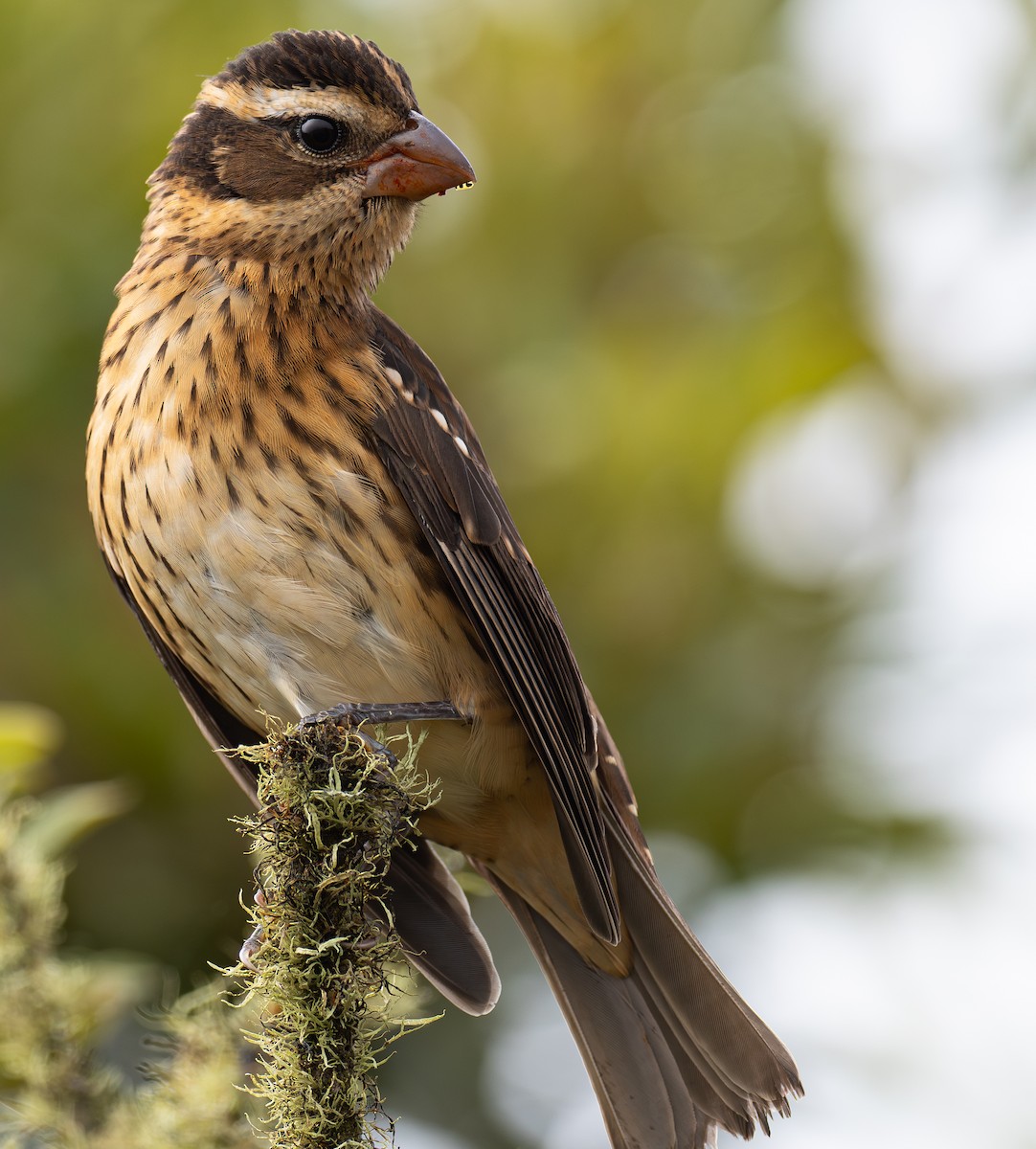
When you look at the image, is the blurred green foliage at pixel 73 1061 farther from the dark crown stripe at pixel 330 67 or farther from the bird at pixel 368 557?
the dark crown stripe at pixel 330 67

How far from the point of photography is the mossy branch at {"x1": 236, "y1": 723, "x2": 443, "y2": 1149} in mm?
2092

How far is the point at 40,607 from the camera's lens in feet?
15.7

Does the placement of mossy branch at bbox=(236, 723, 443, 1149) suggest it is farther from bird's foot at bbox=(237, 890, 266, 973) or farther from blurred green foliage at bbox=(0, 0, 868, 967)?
blurred green foliage at bbox=(0, 0, 868, 967)

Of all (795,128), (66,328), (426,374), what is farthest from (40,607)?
(795,128)

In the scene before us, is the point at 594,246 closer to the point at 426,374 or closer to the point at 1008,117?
the point at 1008,117

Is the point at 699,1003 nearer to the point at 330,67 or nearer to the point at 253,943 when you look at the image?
the point at 253,943

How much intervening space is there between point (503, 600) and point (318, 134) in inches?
47.7

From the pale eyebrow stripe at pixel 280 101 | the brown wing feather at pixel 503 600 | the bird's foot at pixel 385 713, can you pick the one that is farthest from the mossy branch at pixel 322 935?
the pale eyebrow stripe at pixel 280 101

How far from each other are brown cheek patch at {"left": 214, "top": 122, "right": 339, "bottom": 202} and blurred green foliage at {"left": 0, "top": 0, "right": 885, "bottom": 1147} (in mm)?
1421

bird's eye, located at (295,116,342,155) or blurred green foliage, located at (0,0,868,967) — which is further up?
bird's eye, located at (295,116,342,155)

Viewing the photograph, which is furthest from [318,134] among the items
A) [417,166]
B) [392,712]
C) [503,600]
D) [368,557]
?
[392,712]

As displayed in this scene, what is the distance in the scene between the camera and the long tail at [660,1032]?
341 centimetres

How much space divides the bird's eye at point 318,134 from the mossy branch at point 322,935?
5.45 feet

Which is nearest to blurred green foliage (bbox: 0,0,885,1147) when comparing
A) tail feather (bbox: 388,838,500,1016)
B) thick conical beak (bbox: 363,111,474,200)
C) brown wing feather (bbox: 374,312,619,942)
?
tail feather (bbox: 388,838,500,1016)
